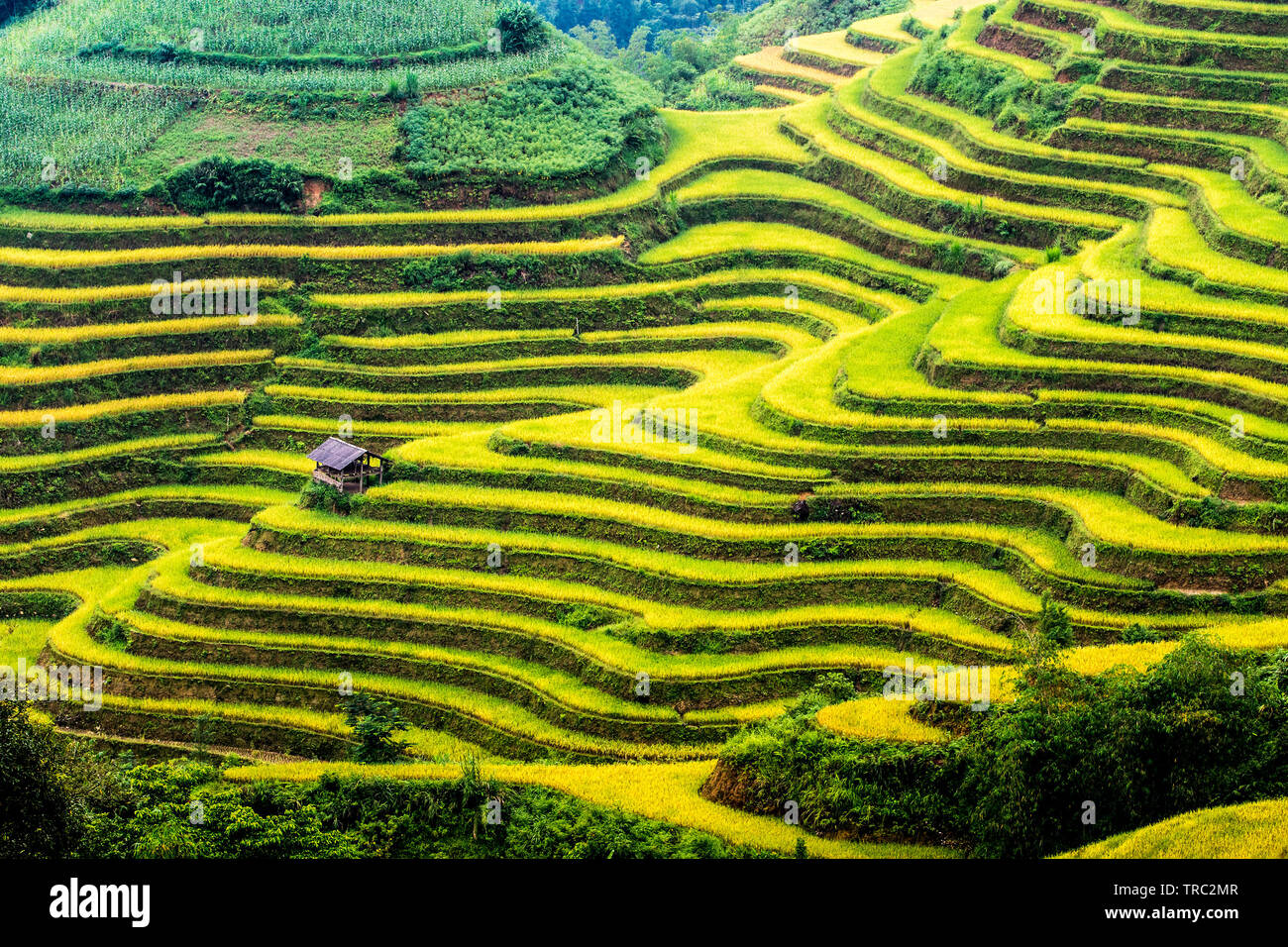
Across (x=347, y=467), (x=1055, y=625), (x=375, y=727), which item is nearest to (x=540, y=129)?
(x=347, y=467)

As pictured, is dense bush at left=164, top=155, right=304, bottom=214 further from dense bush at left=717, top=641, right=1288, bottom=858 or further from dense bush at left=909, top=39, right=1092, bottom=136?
dense bush at left=717, top=641, right=1288, bottom=858

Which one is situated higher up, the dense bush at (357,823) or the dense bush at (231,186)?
the dense bush at (231,186)

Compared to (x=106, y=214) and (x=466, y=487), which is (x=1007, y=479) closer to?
(x=466, y=487)

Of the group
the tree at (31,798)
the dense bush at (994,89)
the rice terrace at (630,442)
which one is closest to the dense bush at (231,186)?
the rice terrace at (630,442)

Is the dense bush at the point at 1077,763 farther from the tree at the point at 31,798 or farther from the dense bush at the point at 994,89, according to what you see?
the dense bush at the point at 994,89

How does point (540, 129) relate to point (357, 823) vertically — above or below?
above

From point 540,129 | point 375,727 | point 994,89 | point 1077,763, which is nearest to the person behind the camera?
point 1077,763

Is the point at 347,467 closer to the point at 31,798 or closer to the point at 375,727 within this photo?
the point at 375,727

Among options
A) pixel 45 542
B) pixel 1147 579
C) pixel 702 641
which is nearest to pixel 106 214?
pixel 45 542
